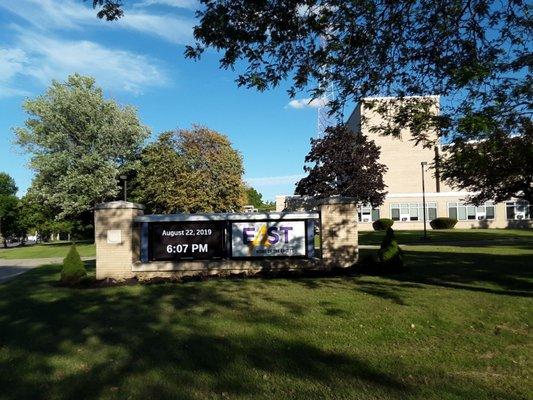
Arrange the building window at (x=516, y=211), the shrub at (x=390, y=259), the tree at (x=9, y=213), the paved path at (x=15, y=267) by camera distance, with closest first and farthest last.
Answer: the shrub at (x=390, y=259)
the paved path at (x=15, y=267)
the building window at (x=516, y=211)
the tree at (x=9, y=213)

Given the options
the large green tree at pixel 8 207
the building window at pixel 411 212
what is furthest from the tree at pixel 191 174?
the large green tree at pixel 8 207

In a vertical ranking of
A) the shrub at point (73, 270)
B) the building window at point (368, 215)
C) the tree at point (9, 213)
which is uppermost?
the tree at point (9, 213)

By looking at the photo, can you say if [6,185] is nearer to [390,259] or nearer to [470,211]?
[470,211]

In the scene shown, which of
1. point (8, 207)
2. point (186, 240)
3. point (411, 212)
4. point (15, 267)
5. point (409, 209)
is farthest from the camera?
point (8, 207)

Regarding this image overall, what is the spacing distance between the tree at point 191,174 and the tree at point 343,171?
297 inches

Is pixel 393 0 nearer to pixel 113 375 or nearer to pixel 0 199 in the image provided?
pixel 113 375

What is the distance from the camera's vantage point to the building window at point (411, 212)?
2408 inches

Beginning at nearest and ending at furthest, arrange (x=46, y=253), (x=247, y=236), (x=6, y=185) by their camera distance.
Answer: (x=247, y=236)
(x=46, y=253)
(x=6, y=185)

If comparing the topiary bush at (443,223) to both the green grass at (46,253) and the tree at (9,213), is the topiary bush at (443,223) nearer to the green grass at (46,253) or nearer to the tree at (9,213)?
the green grass at (46,253)

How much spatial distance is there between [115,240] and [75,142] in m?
34.0

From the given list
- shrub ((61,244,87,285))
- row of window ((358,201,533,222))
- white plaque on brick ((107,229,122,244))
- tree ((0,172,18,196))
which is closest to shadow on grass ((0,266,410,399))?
shrub ((61,244,87,285))

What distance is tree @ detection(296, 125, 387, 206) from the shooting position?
4431 cm

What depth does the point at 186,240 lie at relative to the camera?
14039mm

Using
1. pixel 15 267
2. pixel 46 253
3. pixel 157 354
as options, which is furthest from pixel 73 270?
pixel 46 253
